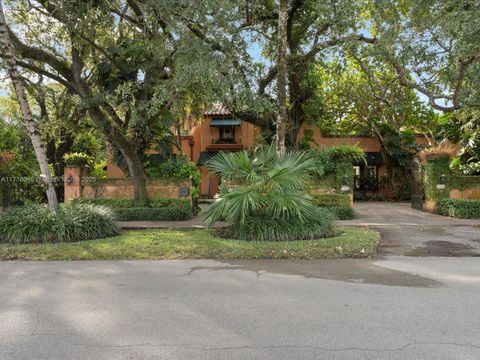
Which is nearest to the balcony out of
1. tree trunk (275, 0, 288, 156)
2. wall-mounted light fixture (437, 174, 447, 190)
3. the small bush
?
wall-mounted light fixture (437, 174, 447, 190)

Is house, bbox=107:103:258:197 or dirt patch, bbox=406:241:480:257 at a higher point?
house, bbox=107:103:258:197

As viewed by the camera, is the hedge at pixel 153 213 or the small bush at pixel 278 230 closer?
the small bush at pixel 278 230

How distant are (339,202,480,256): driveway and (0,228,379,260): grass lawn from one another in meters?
0.96

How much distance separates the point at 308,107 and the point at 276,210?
11629 millimetres

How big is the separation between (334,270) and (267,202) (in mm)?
3165

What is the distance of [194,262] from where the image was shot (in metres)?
7.93

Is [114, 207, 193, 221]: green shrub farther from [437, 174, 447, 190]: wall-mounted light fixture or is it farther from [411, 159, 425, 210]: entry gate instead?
[411, 159, 425, 210]: entry gate

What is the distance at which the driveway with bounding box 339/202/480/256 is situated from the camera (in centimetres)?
930

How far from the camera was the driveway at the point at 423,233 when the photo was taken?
9305 mm

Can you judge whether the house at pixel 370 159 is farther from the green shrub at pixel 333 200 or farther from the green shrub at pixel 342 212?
the green shrub at pixel 342 212

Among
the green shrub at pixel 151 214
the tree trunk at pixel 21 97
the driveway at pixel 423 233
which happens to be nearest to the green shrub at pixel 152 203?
the green shrub at pixel 151 214

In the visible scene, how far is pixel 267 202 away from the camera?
10047 mm

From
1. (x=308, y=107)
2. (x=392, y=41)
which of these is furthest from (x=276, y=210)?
(x=308, y=107)

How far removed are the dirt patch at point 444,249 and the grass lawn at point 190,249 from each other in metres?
1.02
